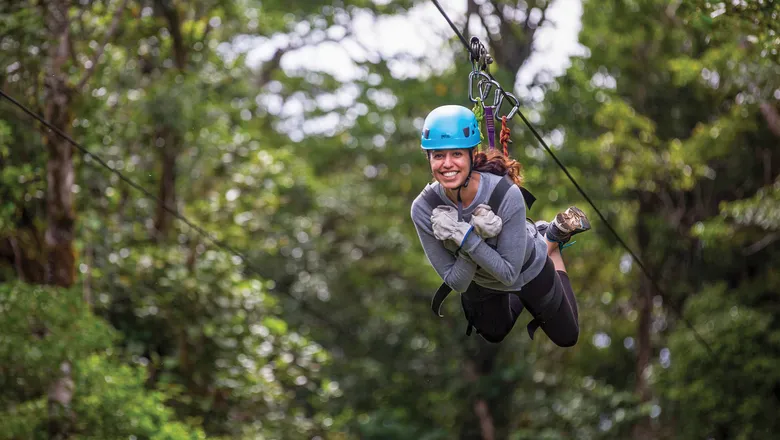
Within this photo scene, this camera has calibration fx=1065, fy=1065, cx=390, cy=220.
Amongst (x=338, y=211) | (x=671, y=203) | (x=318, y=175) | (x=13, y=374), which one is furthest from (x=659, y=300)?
(x=13, y=374)

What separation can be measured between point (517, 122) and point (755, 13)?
7395 mm

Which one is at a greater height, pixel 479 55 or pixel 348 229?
pixel 479 55

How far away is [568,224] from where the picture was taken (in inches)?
176


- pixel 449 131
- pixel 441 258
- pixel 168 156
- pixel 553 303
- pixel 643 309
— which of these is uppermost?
pixel 449 131

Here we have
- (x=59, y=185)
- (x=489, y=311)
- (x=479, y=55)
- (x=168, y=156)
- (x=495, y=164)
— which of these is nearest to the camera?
(x=495, y=164)

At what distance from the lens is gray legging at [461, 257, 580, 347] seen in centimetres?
445

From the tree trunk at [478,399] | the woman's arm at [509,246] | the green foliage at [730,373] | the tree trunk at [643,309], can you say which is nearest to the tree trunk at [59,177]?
the woman's arm at [509,246]

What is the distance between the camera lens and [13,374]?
7.93 m

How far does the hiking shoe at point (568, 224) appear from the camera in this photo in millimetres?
4465

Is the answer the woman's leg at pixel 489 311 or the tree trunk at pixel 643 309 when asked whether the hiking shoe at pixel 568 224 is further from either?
the tree trunk at pixel 643 309

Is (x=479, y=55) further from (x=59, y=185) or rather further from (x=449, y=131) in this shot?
(x=59, y=185)

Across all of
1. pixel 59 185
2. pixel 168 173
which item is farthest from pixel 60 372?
pixel 168 173

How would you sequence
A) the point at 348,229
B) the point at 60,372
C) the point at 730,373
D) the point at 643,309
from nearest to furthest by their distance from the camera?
the point at 60,372, the point at 730,373, the point at 643,309, the point at 348,229

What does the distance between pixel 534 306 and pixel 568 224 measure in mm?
375
